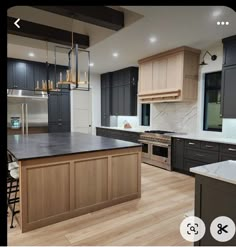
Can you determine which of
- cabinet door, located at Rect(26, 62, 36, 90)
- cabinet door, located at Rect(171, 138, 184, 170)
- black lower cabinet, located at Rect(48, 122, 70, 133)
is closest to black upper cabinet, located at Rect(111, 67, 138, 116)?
black lower cabinet, located at Rect(48, 122, 70, 133)

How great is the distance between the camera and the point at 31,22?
11.7 feet

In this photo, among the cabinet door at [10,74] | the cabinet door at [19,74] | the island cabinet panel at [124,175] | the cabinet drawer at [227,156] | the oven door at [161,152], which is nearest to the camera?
the island cabinet panel at [124,175]

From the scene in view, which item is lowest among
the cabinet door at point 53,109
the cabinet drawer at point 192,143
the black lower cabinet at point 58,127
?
the cabinet drawer at point 192,143

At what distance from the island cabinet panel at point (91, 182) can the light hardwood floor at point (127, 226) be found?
0.18 metres

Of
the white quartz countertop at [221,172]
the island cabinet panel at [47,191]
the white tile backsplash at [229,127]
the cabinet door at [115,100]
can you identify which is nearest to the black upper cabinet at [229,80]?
the white tile backsplash at [229,127]

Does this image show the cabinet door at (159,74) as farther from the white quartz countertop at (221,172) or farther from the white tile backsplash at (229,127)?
the white quartz countertop at (221,172)

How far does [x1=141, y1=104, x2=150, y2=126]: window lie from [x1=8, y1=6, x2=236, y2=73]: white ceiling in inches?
62.1

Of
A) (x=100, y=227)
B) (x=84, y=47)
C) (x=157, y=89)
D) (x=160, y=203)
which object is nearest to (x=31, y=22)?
(x=84, y=47)

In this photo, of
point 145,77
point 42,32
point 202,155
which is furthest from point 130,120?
point 42,32

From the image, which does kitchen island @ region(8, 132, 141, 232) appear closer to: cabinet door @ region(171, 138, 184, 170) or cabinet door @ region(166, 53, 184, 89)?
cabinet door @ region(171, 138, 184, 170)

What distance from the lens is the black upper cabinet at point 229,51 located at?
373 cm

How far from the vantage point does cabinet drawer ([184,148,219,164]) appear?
153 inches

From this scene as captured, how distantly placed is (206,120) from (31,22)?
13.5 feet

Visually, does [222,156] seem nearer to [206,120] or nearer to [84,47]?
[206,120]
